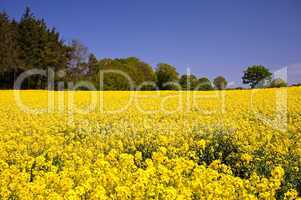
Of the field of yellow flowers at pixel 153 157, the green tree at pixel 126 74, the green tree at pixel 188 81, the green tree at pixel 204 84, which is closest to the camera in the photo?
the field of yellow flowers at pixel 153 157

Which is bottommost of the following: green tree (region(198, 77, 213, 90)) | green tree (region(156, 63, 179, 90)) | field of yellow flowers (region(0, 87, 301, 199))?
field of yellow flowers (region(0, 87, 301, 199))

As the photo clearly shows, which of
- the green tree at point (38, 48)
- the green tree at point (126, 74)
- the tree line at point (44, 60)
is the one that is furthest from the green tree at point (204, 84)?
the green tree at point (38, 48)

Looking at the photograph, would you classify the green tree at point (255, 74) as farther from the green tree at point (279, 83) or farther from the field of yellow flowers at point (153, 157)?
the field of yellow flowers at point (153, 157)

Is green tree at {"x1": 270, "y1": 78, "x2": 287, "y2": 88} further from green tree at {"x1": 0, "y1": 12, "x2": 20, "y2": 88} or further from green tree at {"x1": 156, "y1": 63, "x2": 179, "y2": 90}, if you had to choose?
green tree at {"x1": 0, "y1": 12, "x2": 20, "y2": 88}

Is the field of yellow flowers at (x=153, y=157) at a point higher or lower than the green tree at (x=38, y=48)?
lower

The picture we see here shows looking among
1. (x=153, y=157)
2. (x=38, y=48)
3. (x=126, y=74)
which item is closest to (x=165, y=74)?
(x=126, y=74)

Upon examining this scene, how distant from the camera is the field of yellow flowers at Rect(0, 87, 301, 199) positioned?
5.99 m

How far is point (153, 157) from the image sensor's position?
8.02 metres

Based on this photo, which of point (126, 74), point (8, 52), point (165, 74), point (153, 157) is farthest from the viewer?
point (165, 74)

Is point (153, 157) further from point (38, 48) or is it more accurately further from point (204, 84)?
point (204, 84)

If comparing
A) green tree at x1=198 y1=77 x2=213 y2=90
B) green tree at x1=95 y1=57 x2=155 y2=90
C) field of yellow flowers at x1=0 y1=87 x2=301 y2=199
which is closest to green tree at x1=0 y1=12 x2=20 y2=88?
green tree at x1=95 y1=57 x2=155 y2=90

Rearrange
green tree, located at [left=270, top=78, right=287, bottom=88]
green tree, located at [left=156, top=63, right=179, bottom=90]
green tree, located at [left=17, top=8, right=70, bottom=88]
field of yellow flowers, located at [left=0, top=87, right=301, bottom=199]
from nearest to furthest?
field of yellow flowers, located at [left=0, top=87, right=301, bottom=199] < green tree, located at [left=17, top=8, right=70, bottom=88] < green tree, located at [left=270, top=78, right=287, bottom=88] < green tree, located at [left=156, top=63, right=179, bottom=90]

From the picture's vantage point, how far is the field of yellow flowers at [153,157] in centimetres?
599

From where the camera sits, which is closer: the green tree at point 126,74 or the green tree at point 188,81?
the green tree at point 126,74
